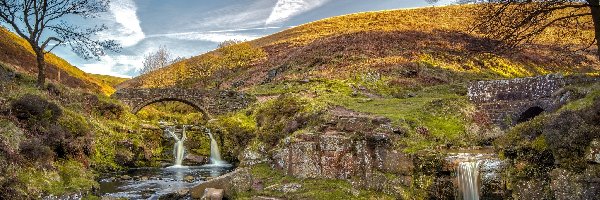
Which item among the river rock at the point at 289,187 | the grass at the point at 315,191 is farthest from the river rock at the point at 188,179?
the river rock at the point at 289,187

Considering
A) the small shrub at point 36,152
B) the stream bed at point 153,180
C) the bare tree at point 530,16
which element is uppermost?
the bare tree at point 530,16

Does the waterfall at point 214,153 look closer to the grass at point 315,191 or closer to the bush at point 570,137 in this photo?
the grass at point 315,191

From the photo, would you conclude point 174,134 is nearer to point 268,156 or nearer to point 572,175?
point 268,156

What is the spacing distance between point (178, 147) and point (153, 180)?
7714 mm

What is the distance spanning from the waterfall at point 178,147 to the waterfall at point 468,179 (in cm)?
1843

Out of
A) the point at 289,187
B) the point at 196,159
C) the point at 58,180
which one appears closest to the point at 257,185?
the point at 289,187

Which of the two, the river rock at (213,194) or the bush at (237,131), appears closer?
the river rock at (213,194)

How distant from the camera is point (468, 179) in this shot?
425 inches

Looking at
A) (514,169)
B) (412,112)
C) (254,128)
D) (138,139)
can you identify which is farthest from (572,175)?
(138,139)

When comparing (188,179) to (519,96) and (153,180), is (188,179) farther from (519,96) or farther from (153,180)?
(519,96)

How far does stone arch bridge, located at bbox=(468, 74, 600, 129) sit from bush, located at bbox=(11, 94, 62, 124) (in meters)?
16.8

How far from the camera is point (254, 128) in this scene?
1040 inches

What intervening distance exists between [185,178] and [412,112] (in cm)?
1034

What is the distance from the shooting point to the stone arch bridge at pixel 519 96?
1577cm
